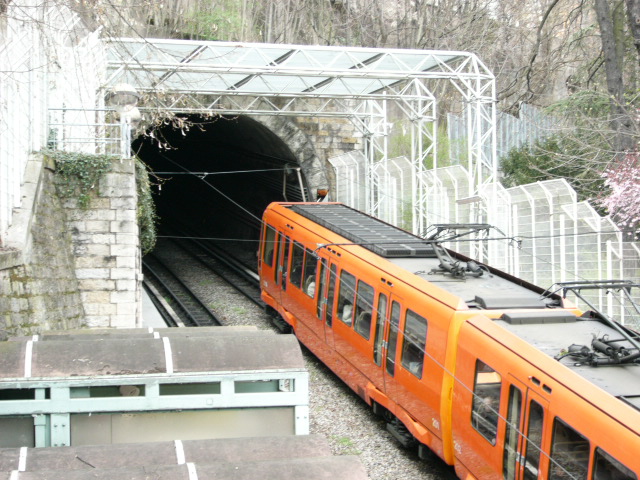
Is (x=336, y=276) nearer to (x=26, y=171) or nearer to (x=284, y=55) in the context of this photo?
(x=26, y=171)

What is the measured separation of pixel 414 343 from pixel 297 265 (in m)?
5.53

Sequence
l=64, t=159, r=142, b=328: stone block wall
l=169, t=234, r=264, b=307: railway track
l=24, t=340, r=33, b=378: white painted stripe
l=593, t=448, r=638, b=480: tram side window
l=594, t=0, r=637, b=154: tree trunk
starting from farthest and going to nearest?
l=169, t=234, r=264, b=307: railway track < l=594, t=0, r=637, b=154: tree trunk < l=64, t=159, r=142, b=328: stone block wall < l=24, t=340, r=33, b=378: white painted stripe < l=593, t=448, r=638, b=480: tram side window

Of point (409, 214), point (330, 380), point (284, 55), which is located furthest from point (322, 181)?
point (330, 380)

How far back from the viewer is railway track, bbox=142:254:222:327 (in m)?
18.8

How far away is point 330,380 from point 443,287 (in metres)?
4.32

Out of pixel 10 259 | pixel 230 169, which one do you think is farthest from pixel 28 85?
pixel 230 169

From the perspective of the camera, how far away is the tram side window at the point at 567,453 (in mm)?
6586

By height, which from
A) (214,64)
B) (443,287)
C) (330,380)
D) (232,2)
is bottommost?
(330,380)

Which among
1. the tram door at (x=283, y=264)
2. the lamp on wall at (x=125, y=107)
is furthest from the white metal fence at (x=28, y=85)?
the tram door at (x=283, y=264)

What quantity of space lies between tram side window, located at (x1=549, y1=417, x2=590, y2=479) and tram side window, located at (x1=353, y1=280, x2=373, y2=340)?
4.81 m

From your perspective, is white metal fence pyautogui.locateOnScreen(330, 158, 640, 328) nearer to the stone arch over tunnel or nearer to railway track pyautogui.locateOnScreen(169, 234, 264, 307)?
the stone arch over tunnel

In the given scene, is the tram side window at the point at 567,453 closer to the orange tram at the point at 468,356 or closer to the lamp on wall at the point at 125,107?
the orange tram at the point at 468,356

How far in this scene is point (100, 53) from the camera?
17.3 metres

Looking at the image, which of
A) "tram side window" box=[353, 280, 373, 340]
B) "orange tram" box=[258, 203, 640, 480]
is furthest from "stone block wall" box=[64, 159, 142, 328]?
"tram side window" box=[353, 280, 373, 340]
